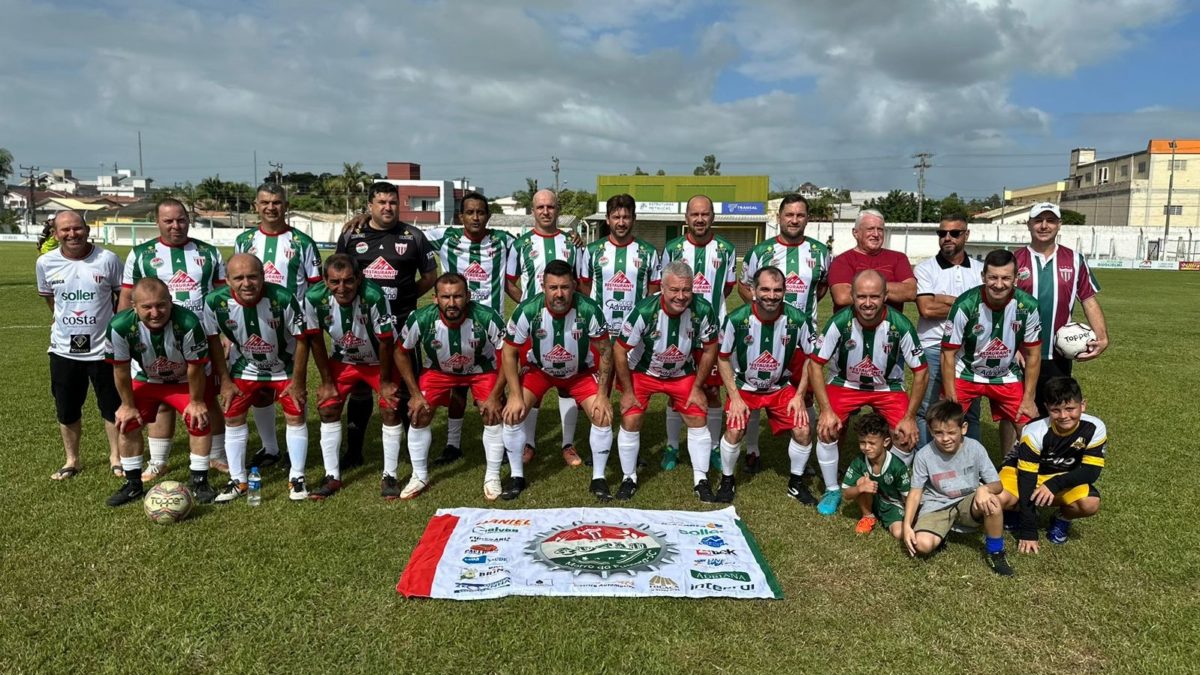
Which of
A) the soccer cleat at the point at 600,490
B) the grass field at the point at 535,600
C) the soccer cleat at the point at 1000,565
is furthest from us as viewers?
the soccer cleat at the point at 600,490

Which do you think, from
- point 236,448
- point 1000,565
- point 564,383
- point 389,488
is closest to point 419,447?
point 389,488

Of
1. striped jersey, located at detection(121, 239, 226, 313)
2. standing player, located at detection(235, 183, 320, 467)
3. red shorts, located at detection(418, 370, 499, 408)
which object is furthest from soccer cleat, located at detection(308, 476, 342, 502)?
striped jersey, located at detection(121, 239, 226, 313)

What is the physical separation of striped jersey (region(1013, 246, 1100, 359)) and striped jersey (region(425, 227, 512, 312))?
3918mm

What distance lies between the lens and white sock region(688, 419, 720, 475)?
5.32m

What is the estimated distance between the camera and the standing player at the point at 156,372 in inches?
185

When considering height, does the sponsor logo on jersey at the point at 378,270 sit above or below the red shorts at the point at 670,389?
above

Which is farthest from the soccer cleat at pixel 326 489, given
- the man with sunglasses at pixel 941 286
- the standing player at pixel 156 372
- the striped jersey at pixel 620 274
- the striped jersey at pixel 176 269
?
the man with sunglasses at pixel 941 286

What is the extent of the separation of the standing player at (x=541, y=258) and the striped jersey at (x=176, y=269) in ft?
7.67

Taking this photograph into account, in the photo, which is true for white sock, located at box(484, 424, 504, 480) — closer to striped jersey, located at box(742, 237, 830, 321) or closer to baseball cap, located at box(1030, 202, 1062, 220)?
striped jersey, located at box(742, 237, 830, 321)

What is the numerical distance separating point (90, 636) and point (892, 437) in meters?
4.61

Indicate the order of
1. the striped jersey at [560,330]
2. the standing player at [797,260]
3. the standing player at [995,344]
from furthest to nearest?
the standing player at [797,260], the striped jersey at [560,330], the standing player at [995,344]

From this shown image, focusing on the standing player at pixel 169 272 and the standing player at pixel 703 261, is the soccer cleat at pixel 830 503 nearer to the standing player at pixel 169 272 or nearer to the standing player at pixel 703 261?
the standing player at pixel 703 261

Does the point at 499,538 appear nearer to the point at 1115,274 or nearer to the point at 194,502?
the point at 194,502

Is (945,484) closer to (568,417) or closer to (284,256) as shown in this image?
(568,417)
